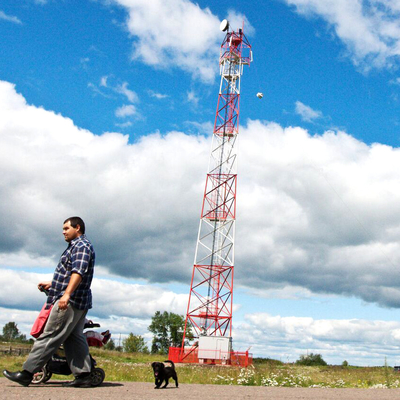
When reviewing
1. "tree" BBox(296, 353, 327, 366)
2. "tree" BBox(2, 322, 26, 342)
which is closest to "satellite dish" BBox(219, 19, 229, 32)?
"tree" BBox(296, 353, 327, 366)

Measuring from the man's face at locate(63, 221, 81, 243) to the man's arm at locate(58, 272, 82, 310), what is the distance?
64 centimetres

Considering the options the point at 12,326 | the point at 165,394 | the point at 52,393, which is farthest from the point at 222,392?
the point at 12,326

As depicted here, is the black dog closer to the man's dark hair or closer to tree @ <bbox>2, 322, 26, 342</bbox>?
the man's dark hair

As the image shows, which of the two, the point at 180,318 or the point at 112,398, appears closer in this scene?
the point at 112,398

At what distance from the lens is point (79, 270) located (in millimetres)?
Answer: 6375

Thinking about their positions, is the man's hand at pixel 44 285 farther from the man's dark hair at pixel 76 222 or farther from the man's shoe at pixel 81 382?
the man's shoe at pixel 81 382

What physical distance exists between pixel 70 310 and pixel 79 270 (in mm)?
531

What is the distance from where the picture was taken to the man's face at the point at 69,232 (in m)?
6.81

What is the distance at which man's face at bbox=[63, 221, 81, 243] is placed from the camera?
681cm

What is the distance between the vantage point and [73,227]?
6844mm

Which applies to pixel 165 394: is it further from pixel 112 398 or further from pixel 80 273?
pixel 80 273

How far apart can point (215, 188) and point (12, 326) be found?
4149 inches

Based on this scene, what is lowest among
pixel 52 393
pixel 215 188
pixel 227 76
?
pixel 52 393

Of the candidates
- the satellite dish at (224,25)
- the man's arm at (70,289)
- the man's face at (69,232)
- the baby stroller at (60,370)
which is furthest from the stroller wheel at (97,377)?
the satellite dish at (224,25)
